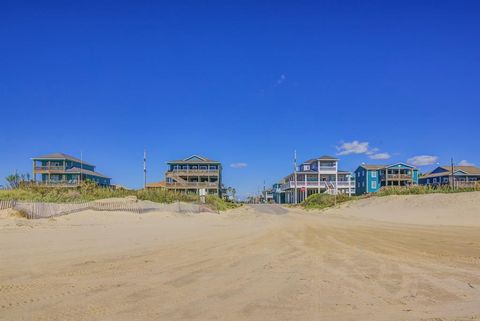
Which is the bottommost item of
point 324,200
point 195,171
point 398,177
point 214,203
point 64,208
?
point 324,200

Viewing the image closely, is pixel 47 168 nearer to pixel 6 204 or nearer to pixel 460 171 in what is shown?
pixel 6 204

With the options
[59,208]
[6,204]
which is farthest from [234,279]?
[59,208]

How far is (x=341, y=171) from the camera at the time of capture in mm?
95250

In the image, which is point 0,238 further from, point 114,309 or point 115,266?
point 114,309

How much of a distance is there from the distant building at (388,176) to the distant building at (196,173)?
33354 millimetres

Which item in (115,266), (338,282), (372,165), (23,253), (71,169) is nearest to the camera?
(338,282)

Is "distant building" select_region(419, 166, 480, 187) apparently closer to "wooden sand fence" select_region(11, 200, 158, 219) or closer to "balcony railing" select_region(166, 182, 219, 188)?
"balcony railing" select_region(166, 182, 219, 188)

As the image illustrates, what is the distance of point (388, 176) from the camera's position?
8894 centimetres

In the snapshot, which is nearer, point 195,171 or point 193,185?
point 193,185

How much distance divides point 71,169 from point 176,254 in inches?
2913

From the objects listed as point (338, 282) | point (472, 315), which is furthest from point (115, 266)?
point (472, 315)

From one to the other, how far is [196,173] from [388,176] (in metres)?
41.2

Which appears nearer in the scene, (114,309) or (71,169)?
(114,309)

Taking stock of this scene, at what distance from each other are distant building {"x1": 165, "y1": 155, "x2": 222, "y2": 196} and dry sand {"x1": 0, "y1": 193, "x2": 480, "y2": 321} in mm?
65020
